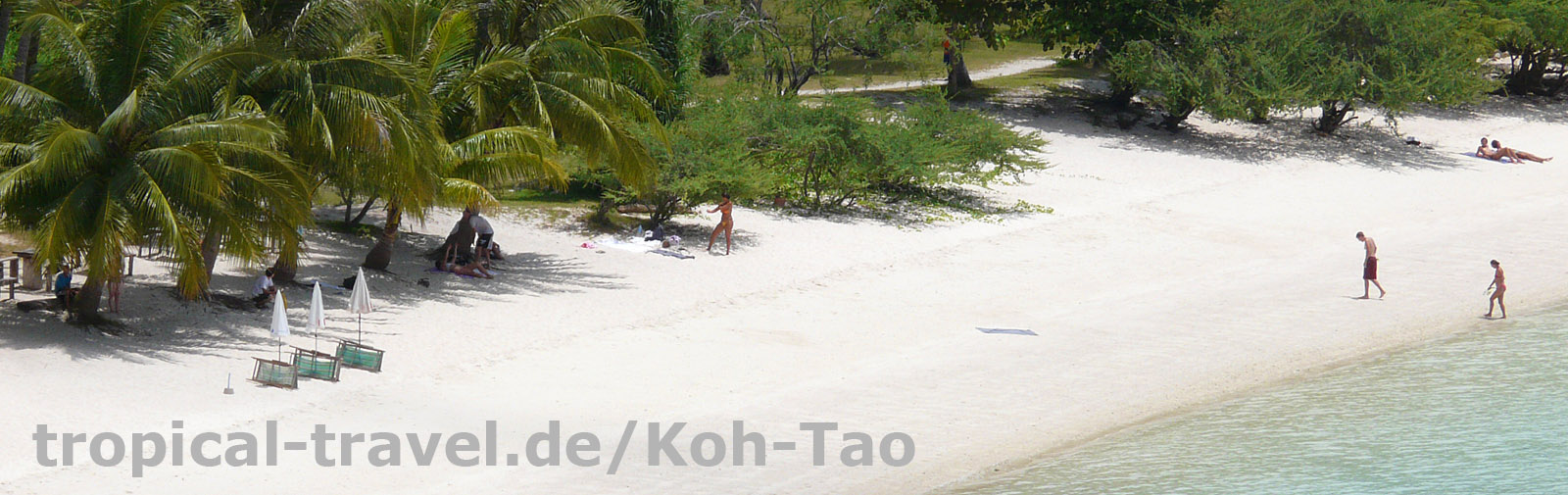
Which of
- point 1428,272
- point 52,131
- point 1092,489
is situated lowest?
point 1092,489

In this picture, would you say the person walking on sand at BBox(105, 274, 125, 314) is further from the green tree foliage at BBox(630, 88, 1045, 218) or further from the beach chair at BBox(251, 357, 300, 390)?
the green tree foliage at BBox(630, 88, 1045, 218)

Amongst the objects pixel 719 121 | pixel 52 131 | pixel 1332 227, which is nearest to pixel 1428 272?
pixel 1332 227

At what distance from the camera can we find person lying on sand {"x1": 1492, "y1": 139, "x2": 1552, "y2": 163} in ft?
114

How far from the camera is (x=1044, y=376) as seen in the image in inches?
692

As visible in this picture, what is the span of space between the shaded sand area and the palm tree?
1270 millimetres

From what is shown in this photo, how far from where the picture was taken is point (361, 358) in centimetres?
1584

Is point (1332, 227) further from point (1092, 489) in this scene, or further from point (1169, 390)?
point (1092, 489)

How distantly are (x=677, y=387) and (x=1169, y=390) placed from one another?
571 centimetres

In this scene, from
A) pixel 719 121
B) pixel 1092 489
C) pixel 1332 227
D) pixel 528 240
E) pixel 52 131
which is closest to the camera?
pixel 1092 489

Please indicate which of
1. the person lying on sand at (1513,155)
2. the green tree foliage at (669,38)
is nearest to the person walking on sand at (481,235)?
the green tree foliage at (669,38)

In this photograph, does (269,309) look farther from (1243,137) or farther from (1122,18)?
(1243,137)

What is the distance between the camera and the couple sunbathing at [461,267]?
20906 millimetres

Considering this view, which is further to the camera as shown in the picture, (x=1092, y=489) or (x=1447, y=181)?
(x=1447, y=181)

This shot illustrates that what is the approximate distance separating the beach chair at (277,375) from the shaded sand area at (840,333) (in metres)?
0.17
